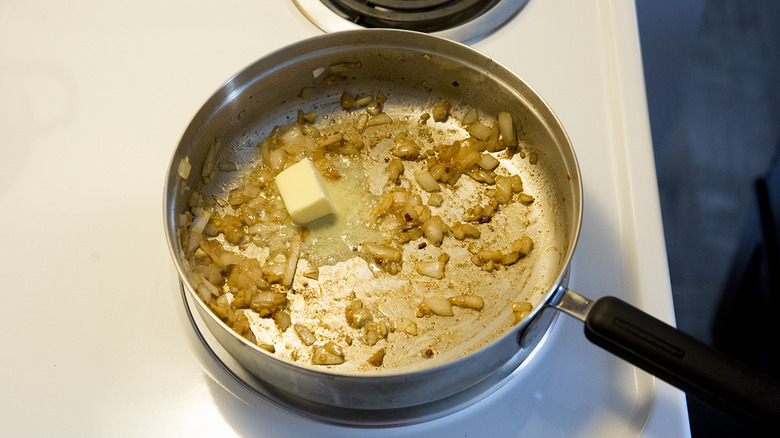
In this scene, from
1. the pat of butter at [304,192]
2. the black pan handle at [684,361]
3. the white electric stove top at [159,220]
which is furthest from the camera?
the pat of butter at [304,192]

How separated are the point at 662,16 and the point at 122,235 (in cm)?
101

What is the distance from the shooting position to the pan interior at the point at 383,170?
0.72 meters

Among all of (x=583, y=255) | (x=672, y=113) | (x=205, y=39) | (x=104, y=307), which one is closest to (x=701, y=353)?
(x=583, y=255)

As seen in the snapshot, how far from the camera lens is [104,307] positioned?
0.69m

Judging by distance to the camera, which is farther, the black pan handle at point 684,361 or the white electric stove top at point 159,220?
the white electric stove top at point 159,220

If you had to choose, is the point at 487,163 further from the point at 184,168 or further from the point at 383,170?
the point at 184,168

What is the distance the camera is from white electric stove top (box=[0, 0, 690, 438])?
2.10ft

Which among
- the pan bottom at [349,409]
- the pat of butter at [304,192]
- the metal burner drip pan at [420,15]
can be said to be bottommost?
the pan bottom at [349,409]

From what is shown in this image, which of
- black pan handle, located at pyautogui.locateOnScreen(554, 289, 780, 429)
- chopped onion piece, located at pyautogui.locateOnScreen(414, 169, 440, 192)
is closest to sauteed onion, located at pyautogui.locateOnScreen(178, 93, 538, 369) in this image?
chopped onion piece, located at pyautogui.locateOnScreen(414, 169, 440, 192)

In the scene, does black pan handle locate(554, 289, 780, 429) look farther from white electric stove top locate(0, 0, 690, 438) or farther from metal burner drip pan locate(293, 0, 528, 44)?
metal burner drip pan locate(293, 0, 528, 44)

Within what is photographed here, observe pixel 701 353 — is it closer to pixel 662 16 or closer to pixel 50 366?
pixel 50 366

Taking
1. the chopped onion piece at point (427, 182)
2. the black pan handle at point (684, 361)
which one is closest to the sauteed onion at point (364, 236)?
the chopped onion piece at point (427, 182)

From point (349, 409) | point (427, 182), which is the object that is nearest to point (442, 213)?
point (427, 182)

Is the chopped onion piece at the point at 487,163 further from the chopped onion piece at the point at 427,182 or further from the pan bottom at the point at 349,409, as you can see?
the pan bottom at the point at 349,409
